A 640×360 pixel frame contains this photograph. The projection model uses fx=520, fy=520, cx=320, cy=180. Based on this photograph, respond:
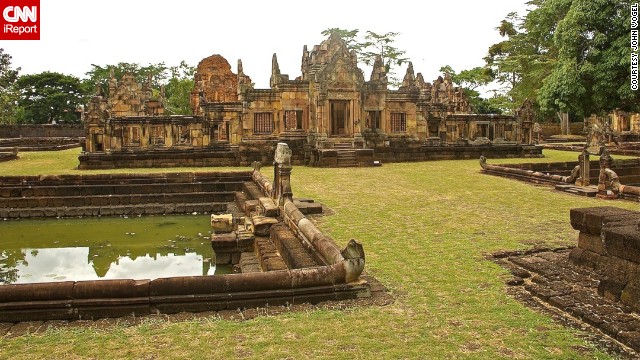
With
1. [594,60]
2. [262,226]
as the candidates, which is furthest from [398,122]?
[262,226]

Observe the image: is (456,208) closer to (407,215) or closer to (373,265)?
(407,215)

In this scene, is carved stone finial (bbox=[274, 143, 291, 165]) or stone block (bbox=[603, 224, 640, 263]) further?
carved stone finial (bbox=[274, 143, 291, 165])

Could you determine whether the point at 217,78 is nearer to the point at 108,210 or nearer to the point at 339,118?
the point at 339,118

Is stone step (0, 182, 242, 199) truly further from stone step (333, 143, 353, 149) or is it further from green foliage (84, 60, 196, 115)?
green foliage (84, 60, 196, 115)

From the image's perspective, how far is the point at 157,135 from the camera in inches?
1062

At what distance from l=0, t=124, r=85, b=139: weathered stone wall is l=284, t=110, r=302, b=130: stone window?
117ft

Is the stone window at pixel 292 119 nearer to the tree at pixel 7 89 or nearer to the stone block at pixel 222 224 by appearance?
the stone block at pixel 222 224

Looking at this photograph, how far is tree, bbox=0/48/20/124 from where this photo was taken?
183ft

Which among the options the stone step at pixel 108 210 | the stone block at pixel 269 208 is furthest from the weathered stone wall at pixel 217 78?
the stone block at pixel 269 208

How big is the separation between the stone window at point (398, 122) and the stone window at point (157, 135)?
39.3 ft

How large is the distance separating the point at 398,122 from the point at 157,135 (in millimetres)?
12748

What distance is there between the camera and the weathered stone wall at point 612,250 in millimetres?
5500

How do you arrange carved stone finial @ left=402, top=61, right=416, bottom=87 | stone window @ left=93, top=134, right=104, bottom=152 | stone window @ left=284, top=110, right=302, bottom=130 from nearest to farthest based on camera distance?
Answer: stone window @ left=93, top=134, right=104, bottom=152, stone window @ left=284, top=110, right=302, bottom=130, carved stone finial @ left=402, top=61, right=416, bottom=87

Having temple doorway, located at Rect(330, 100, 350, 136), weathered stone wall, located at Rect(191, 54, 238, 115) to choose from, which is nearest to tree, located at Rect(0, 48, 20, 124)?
weathered stone wall, located at Rect(191, 54, 238, 115)
